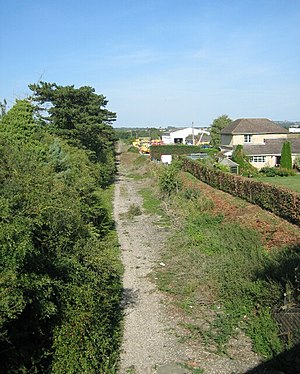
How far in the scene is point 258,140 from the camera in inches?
1944

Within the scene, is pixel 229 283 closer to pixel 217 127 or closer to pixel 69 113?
pixel 69 113

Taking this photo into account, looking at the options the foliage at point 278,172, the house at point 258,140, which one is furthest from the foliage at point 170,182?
the house at point 258,140

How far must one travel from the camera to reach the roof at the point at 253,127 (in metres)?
48.7

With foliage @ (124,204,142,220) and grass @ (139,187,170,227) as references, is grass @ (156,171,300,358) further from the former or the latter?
Answer: foliage @ (124,204,142,220)

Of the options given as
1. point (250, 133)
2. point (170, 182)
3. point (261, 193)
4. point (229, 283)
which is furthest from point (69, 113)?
point (250, 133)

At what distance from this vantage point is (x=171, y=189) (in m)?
29.7

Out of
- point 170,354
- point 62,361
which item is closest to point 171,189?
point 170,354

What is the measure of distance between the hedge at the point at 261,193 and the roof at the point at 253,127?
1986cm

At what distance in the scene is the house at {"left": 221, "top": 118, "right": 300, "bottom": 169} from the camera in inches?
1681

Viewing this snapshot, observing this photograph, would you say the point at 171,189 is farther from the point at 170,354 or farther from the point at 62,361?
the point at 62,361

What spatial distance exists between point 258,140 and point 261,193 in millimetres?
30867

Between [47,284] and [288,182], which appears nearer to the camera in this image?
[47,284]

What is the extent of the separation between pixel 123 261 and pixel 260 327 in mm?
7263

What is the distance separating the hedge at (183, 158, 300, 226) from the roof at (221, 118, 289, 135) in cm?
1986
